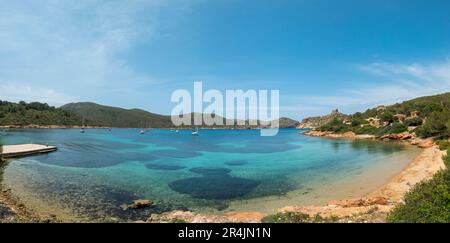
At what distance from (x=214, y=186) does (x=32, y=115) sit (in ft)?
580

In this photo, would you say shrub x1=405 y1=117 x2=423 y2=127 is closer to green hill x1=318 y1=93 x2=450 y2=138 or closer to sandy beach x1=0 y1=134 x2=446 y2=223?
green hill x1=318 y1=93 x2=450 y2=138

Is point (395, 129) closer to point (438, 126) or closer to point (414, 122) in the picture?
point (414, 122)

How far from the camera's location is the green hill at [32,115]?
144000mm

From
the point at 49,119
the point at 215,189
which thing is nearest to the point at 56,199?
the point at 215,189

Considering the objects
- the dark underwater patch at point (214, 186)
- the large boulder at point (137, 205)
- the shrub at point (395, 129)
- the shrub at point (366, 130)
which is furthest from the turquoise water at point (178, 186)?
the shrub at point (366, 130)

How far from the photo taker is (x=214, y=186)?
73.4 ft

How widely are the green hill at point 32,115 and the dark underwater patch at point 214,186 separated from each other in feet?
519

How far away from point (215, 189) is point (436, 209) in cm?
1610

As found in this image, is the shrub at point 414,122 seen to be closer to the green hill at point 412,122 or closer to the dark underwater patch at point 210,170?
the green hill at point 412,122

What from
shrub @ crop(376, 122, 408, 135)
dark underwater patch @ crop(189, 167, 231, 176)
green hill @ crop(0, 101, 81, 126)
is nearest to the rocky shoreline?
shrub @ crop(376, 122, 408, 135)
